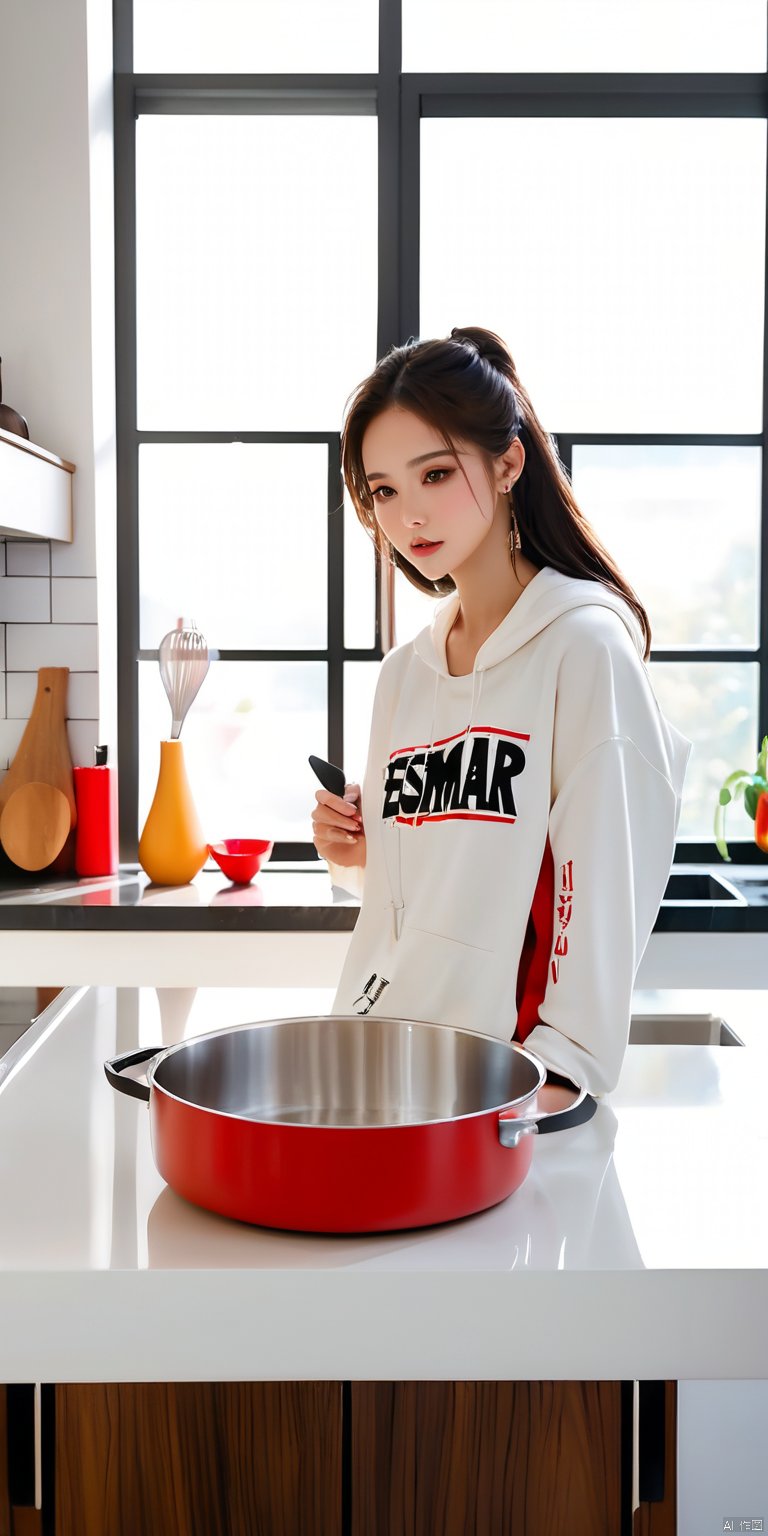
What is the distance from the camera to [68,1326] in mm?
677

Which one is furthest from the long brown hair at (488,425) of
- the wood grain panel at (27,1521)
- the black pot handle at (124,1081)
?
the wood grain panel at (27,1521)

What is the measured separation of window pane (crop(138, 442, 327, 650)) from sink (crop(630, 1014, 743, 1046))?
61.9 inches

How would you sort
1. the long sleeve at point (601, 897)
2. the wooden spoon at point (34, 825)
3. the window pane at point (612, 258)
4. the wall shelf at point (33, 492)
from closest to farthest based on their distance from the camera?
1. the long sleeve at point (601, 897)
2. the wall shelf at point (33, 492)
3. the wooden spoon at point (34, 825)
4. the window pane at point (612, 258)

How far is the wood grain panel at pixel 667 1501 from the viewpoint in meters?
0.82

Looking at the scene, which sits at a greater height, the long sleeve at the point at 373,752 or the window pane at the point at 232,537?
the window pane at the point at 232,537

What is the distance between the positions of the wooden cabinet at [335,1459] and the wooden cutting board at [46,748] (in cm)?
174

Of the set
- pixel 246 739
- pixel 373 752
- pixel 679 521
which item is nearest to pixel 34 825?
pixel 246 739

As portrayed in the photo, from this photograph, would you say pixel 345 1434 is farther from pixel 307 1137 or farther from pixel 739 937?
pixel 739 937

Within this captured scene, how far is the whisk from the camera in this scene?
2.58 m

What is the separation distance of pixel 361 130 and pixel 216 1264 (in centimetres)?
264

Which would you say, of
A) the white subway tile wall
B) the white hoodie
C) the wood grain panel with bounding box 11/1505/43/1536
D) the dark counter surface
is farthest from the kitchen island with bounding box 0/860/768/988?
the wood grain panel with bounding box 11/1505/43/1536

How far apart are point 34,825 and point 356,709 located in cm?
78

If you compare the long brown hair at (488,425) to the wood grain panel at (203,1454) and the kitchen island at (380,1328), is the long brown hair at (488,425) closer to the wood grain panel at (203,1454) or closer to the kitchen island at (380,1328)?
the kitchen island at (380,1328)

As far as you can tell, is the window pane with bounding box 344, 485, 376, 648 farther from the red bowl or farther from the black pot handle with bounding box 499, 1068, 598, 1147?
the black pot handle with bounding box 499, 1068, 598, 1147
